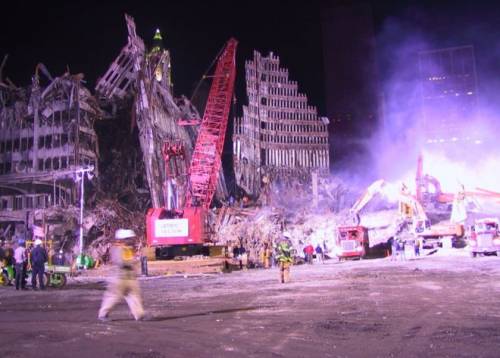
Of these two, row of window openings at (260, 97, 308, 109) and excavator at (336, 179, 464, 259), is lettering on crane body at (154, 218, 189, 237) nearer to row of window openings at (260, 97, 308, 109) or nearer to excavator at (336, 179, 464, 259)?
excavator at (336, 179, 464, 259)

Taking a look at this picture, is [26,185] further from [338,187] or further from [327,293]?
[327,293]

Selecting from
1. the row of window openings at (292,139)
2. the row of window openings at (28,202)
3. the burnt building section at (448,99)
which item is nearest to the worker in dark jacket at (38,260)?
the row of window openings at (28,202)

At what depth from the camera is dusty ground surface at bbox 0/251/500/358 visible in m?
6.89

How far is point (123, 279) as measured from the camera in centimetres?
942

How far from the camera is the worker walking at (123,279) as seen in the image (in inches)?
371

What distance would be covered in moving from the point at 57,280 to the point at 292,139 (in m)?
72.0

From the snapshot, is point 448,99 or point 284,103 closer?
point 284,103

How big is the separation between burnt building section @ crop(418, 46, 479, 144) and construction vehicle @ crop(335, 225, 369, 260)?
75.9 metres

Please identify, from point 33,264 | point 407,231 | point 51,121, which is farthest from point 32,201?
point 407,231

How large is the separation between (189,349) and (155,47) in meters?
65.7

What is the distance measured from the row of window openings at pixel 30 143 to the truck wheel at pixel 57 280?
39.1 m

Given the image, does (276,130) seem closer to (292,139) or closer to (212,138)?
(292,139)

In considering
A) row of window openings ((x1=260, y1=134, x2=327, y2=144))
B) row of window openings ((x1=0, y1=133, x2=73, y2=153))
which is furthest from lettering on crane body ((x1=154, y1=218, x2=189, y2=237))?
row of window openings ((x1=260, y1=134, x2=327, y2=144))

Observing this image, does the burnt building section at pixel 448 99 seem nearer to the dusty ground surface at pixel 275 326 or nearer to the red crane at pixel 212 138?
the red crane at pixel 212 138
